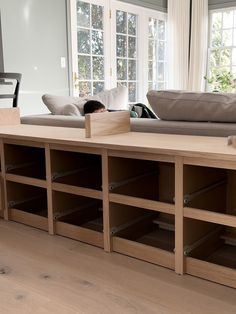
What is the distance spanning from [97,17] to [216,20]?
7.31ft

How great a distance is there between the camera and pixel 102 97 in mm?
3896

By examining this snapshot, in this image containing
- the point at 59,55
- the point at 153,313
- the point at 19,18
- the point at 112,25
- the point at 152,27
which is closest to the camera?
the point at 153,313

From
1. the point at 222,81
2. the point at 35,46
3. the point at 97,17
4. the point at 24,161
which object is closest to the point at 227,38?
the point at 222,81

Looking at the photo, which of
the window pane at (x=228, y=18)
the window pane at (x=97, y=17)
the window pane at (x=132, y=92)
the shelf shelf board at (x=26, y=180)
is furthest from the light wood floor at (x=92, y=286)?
the window pane at (x=228, y=18)

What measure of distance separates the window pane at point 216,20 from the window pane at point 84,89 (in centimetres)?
256

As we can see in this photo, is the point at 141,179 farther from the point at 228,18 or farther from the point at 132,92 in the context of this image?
the point at 228,18

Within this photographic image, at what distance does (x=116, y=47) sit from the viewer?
220 inches

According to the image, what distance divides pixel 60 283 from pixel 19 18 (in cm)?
356

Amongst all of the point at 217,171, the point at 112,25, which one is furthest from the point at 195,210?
the point at 112,25

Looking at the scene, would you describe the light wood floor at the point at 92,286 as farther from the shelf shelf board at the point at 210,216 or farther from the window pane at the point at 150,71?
the window pane at the point at 150,71

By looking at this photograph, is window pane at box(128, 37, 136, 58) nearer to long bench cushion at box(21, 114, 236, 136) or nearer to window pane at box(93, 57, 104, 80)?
window pane at box(93, 57, 104, 80)

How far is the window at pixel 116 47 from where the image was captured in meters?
5.09

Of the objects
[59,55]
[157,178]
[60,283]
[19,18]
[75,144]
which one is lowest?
[60,283]

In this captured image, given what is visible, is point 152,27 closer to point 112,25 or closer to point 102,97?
point 112,25
